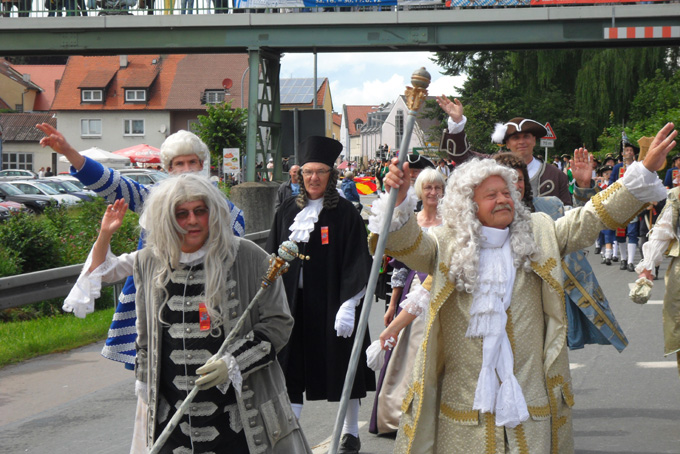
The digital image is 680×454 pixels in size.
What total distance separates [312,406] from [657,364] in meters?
3.39

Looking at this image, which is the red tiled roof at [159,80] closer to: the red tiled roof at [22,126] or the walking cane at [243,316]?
the red tiled roof at [22,126]

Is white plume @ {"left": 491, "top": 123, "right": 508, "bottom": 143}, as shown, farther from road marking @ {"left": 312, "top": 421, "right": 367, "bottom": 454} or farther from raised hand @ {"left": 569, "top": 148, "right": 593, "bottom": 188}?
road marking @ {"left": 312, "top": 421, "right": 367, "bottom": 454}

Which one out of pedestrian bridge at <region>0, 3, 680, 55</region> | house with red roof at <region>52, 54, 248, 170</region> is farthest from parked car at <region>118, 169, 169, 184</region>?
house with red roof at <region>52, 54, 248, 170</region>

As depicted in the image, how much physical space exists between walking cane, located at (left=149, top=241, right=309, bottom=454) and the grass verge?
5.96 m

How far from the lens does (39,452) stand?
20.6 feet

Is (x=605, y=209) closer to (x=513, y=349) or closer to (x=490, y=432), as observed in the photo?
(x=513, y=349)

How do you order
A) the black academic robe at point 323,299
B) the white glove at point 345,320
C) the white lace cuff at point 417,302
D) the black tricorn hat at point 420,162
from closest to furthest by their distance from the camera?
the white lace cuff at point 417,302 < the white glove at point 345,320 < the black academic robe at point 323,299 < the black tricorn hat at point 420,162

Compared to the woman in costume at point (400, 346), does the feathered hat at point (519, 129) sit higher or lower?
higher

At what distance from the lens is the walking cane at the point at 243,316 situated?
356 cm

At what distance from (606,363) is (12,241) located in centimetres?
792

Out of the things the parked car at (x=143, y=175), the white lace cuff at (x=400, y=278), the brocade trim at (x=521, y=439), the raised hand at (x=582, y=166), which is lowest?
the brocade trim at (x=521, y=439)

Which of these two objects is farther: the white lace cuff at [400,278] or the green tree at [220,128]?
the green tree at [220,128]

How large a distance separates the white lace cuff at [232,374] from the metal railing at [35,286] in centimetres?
632

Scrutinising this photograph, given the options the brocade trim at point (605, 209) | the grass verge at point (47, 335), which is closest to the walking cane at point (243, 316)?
the brocade trim at point (605, 209)
